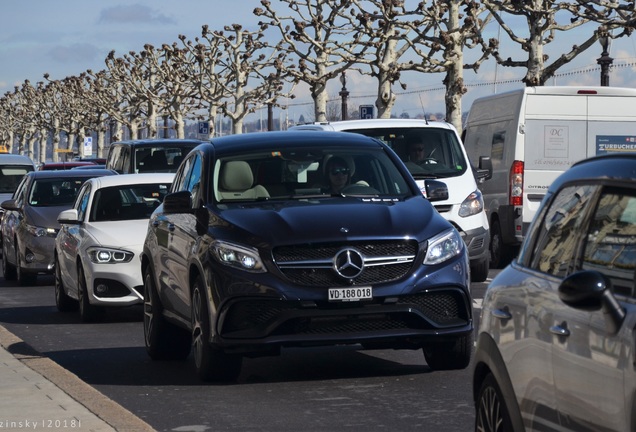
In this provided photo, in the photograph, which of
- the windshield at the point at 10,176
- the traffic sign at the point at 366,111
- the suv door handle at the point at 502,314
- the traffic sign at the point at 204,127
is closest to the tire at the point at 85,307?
the suv door handle at the point at 502,314

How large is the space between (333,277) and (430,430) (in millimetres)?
1778

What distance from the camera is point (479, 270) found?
1925 centimetres

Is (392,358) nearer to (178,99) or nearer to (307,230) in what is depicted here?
(307,230)

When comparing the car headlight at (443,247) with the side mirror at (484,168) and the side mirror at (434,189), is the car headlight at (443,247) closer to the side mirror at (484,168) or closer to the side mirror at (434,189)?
the side mirror at (434,189)

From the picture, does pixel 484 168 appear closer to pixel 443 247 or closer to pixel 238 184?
pixel 238 184

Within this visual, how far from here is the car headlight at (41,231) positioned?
22125 mm

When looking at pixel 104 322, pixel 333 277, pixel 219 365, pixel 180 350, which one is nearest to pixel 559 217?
pixel 333 277

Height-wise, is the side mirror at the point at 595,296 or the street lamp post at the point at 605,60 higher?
the street lamp post at the point at 605,60

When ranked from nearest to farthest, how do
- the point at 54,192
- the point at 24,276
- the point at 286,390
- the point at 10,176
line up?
the point at 286,390, the point at 24,276, the point at 54,192, the point at 10,176

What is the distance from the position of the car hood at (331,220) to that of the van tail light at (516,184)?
10506 mm

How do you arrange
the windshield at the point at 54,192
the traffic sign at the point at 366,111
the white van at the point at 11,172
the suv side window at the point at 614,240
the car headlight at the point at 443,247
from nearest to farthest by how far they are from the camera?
the suv side window at the point at 614,240 < the car headlight at the point at 443,247 < the windshield at the point at 54,192 < the white van at the point at 11,172 < the traffic sign at the point at 366,111

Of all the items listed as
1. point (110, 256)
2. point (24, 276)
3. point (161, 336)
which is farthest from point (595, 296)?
point (24, 276)

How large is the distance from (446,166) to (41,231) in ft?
20.8

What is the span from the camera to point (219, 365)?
10.5 metres
